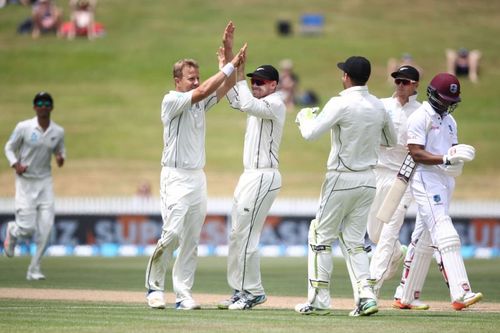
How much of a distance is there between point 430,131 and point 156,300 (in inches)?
136

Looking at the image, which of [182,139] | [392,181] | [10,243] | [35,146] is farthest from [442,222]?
[10,243]

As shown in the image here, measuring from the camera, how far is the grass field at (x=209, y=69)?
48.6 meters

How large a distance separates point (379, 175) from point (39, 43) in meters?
49.6

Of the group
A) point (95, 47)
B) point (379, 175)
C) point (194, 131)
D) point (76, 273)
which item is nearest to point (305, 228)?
point (76, 273)

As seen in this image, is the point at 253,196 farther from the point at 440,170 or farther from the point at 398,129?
the point at 398,129

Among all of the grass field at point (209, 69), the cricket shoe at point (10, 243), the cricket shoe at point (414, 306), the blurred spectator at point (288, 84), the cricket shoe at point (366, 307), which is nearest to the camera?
the cricket shoe at point (366, 307)

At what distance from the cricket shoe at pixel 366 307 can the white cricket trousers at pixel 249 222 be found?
1.59 m

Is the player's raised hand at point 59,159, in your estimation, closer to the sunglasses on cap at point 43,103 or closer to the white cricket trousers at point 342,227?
the sunglasses on cap at point 43,103

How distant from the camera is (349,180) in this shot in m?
12.8

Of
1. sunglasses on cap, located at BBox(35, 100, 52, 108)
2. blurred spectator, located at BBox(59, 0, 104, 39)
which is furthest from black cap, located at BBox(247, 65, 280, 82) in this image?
blurred spectator, located at BBox(59, 0, 104, 39)

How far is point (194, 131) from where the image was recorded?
45.1 feet

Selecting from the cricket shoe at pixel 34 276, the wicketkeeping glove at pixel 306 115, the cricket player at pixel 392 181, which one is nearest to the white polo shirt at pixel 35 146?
the cricket shoe at pixel 34 276

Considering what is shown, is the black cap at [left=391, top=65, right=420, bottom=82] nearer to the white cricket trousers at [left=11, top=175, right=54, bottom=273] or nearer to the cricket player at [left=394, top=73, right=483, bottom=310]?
the cricket player at [left=394, top=73, right=483, bottom=310]

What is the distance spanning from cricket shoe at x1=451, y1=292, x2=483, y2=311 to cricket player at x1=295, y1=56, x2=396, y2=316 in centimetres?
103
